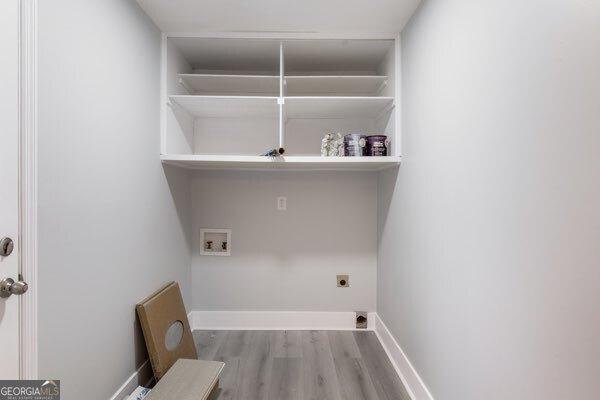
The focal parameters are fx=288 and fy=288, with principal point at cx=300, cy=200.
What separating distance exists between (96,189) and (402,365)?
1.96 m

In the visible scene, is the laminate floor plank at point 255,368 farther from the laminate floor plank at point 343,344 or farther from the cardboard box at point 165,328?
the laminate floor plank at point 343,344

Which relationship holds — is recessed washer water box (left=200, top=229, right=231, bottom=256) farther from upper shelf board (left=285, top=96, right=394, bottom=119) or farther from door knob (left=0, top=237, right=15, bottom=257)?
door knob (left=0, top=237, right=15, bottom=257)

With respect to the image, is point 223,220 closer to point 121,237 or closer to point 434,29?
point 121,237

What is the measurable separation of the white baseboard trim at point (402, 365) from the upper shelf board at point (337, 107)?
1630mm

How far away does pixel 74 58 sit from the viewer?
1.16m

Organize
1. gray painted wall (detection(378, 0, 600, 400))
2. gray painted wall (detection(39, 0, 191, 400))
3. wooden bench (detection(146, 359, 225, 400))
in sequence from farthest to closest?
wooden bench (detection(146, 359, 225, 400))
gray painted wall (detection(39, 0, 191, 400))
gray painted wall (detection(378, 0, 600, 400))

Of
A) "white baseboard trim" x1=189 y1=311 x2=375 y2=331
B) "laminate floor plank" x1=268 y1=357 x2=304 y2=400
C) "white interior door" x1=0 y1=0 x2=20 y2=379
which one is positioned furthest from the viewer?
"white baseboard trim" x1=189 y1=311 x2=375 y2=331

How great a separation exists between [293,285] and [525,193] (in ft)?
6.30

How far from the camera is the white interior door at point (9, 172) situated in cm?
91

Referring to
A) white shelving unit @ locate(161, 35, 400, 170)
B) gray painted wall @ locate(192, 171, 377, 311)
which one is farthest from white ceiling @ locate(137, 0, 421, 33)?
gray painted wall @ locate(192, 171, 377, 311)

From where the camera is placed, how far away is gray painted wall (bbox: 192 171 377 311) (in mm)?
2449

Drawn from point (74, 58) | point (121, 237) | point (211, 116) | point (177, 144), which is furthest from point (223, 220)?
point (74, 58)

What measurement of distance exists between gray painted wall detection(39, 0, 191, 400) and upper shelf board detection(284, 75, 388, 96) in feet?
A: 3.14

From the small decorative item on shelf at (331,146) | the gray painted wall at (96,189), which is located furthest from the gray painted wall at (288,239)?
the gray painted wall at (96,189)
